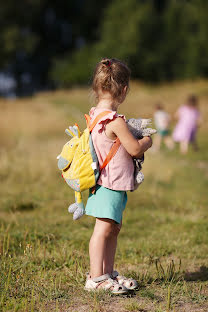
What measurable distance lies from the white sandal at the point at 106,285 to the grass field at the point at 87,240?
6 cm

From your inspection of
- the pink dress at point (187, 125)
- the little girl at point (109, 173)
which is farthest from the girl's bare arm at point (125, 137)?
the pink dress at point (187, 125)

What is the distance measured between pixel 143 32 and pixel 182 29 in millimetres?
3728

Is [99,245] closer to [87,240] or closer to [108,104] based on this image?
[108,104]

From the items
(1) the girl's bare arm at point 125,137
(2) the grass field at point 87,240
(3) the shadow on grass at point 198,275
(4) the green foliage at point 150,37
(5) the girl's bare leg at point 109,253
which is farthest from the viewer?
(4) the green foliage at point 150,37

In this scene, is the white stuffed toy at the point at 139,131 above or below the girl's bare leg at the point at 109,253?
above

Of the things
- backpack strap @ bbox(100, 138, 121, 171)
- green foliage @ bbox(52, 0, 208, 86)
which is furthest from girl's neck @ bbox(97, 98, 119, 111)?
green foliage @ bbox(52, 0, 208, 86)

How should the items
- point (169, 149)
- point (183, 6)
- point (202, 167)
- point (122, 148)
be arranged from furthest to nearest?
1. point (183, 6)
2. point (169, 149)
3. point (202, 167)
4. point (122, 148)

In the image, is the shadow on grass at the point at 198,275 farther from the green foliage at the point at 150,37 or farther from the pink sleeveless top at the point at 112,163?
the green foliage at the point at 150,37

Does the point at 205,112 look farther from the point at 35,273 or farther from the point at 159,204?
the point at 35,273

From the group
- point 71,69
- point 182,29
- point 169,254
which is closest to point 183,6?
point 182,29

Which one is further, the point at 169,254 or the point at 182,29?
the point at 182,29

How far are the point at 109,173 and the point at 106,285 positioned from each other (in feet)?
2.58

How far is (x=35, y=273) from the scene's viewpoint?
399 cm

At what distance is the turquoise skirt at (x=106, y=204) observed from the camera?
11.2 feet
